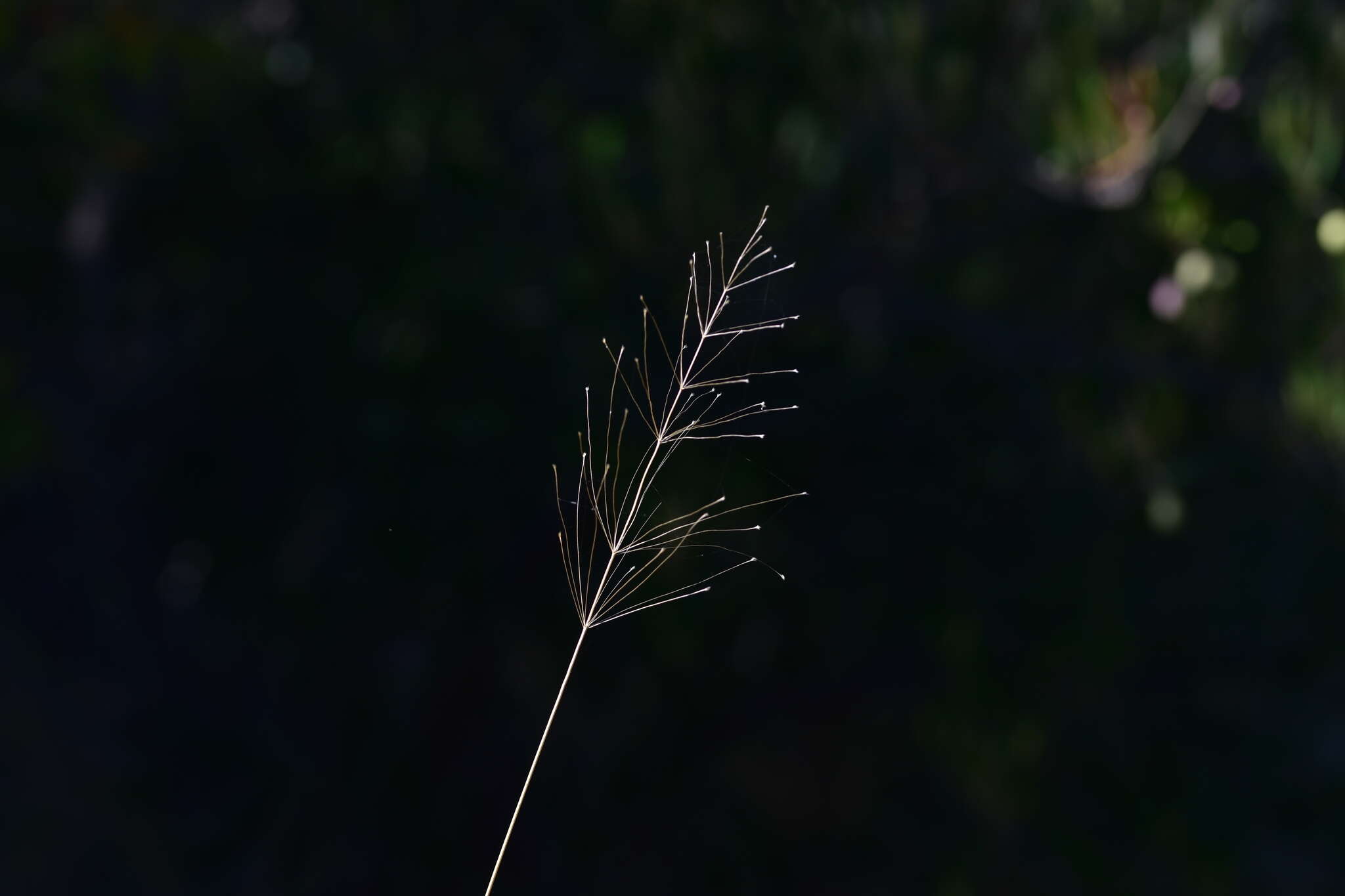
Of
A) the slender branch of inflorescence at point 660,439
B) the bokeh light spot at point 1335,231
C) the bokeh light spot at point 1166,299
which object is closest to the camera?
the slender branch of inflorescence at point 660,439

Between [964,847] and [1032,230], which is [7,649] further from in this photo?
[1032,230]

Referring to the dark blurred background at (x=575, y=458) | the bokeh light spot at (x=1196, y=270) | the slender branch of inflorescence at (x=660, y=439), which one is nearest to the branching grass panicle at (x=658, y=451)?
the slender branch of inflorescence at (x=660, y=439)

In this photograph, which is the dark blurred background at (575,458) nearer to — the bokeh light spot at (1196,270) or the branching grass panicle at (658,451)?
the bokeh light spot at (1196,270)

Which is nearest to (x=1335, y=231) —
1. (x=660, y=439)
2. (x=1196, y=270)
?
(x=1196, y=270)

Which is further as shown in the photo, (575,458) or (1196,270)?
(575,458)

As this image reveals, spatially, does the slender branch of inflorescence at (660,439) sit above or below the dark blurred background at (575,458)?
above

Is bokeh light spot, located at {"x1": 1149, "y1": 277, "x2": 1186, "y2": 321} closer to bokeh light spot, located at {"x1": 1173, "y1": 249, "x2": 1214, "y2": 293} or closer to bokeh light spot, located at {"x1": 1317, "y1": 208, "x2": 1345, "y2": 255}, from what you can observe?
bokeh light spot, located at {"x1": 1173, "y1": 249, "x2": 1214, "y2": 293}

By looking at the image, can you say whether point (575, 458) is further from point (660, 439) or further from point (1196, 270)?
point (660, 439)
